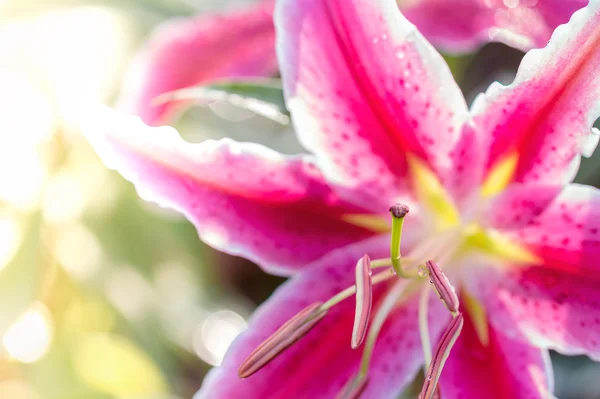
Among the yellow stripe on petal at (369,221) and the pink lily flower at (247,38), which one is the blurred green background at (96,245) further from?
the yellow stripe on petal at (369,221)

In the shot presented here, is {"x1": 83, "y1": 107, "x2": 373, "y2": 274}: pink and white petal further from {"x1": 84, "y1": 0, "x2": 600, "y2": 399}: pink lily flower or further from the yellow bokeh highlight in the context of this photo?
the yellow bokeh highlight

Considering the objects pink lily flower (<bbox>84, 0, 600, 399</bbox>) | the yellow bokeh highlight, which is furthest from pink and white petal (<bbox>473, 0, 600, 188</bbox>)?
the yellow bokeh highlight

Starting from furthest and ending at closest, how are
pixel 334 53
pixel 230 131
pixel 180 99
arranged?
pixel 230 131 < pixel 180 99 < pixel 334 53

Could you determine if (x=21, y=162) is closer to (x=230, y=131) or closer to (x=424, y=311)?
(x=230, y=131)

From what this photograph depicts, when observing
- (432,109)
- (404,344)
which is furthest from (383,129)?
(404,344)

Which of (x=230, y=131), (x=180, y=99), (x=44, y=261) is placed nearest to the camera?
(x=180, y=99)
